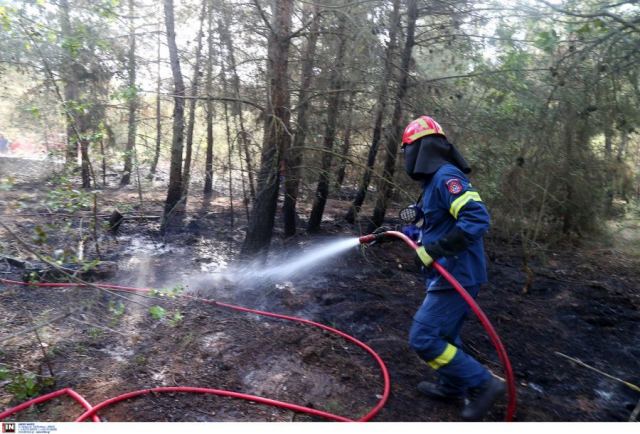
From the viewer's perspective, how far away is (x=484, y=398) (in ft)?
10.7

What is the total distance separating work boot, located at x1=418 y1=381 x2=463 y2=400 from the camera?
365cm

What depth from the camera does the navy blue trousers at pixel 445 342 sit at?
10.8 feet

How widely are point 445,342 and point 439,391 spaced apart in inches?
26.8

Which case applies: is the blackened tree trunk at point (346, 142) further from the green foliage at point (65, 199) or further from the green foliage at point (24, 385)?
the green foliage at point (24, 385)

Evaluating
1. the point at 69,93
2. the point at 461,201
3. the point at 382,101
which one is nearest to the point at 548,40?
the point at 382,101

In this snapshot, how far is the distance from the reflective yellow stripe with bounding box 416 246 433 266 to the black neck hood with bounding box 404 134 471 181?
60 centimetres

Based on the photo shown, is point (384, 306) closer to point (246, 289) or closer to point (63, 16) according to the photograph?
point (246, 289)

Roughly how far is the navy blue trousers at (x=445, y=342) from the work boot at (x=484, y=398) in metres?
0.06

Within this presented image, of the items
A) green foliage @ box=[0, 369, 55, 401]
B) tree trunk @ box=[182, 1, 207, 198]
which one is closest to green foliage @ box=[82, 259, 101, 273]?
green foliage @ box=[0, 369, 55, 401]

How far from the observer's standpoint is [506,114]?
7301 millimetres

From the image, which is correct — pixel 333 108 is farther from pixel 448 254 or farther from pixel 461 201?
pixel 448 254

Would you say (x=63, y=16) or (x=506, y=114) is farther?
(x=63, y=16)

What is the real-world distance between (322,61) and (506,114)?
3.35 meters

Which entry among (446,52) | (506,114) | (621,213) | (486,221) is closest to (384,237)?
(486,221)
